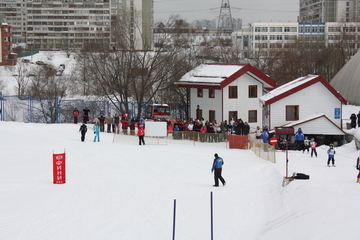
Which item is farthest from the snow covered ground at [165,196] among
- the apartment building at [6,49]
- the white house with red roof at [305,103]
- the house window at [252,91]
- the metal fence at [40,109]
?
the apartment building at [6,49]

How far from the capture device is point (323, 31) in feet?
522

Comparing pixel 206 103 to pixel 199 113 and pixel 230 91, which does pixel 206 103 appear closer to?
pixel 199 113

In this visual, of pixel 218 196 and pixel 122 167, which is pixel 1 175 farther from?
pixel 218 196

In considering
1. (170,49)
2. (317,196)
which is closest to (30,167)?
(317,196)

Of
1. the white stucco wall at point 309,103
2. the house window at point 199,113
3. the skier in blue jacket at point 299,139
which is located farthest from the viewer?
the house window at point 199,113

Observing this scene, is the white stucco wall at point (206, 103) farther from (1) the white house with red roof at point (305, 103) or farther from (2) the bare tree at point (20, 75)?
(2) the bare tree at point (20, 75)

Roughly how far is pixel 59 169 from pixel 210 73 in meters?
26.8

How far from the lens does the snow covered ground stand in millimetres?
15438

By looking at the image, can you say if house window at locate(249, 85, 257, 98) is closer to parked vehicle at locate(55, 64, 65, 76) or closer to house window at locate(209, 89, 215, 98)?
house window at locate(209, 89, 215, 98)

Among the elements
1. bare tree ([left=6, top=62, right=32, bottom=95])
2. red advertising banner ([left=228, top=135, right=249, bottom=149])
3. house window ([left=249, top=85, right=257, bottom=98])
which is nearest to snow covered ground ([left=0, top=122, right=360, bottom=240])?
red advertising banner ([left=228, top=135, right=249, bottom=149])

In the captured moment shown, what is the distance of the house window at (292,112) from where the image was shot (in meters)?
42.2

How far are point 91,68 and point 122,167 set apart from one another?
23425 mm

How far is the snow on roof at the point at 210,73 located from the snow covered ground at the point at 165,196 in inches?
547

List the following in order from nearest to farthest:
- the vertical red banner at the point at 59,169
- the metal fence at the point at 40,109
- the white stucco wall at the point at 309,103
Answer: the vertical red banner at the point at 59,169
the white stucco wall at the point at 309,103
the metal fence at the point at 40,109
